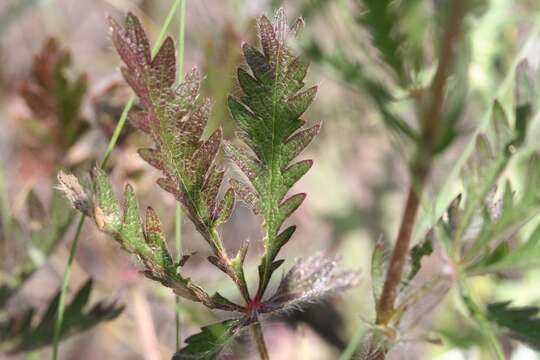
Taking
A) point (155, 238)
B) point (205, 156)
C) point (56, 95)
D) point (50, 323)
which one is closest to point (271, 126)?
point (205, 156)

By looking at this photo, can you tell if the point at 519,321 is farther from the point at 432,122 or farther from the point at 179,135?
the point at 179,135

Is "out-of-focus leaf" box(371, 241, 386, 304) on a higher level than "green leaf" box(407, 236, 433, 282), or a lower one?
lower

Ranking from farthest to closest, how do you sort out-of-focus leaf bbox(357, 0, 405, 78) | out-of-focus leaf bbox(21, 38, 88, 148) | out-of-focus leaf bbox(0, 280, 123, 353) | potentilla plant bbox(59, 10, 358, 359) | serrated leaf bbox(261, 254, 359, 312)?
1. out-of-focus leaf bbox(21, 38, 88, 148)
2. out-of-focus leaf bbox(0, 280, 123, 353)
3. serrated leaf bbox(261, 254, 359, 312)
4. potentilla plant bbox(59, 10, 358, 359)
5. out-of-focus leaf bbox(357, 0, 405, 78)

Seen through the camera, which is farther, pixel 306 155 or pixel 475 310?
pixel 306 155

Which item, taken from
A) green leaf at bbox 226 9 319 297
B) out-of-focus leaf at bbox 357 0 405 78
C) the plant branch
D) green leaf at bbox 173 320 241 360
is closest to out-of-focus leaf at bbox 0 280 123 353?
green leaf at bbox 173 320 241 360

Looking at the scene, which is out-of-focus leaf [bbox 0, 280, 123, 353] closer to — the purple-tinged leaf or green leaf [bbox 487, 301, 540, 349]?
the purple-tinged leaf
